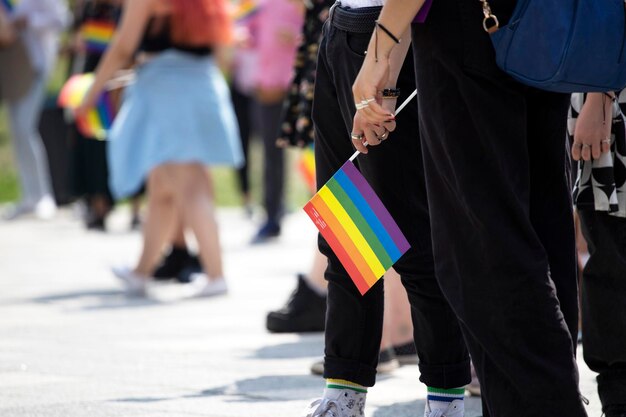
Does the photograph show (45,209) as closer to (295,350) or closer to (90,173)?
(90,173)

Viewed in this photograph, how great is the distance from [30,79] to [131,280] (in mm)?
5652

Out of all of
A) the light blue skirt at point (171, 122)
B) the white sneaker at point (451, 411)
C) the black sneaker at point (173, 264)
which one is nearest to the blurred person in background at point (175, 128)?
the light blue skirt at point (171, 122)

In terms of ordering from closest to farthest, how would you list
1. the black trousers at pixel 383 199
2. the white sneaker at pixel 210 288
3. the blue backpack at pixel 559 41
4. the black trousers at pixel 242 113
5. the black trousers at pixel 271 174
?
the blue backpack at pixel 559 41, the black trousers at pixel 383 199, the white sneaker at pixel 210 288, the black trousers at pixel 271 174, the black trousers at pixel 242 113

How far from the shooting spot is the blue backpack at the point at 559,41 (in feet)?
9.53

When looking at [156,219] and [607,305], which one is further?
[156,219]

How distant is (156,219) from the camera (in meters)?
8.05

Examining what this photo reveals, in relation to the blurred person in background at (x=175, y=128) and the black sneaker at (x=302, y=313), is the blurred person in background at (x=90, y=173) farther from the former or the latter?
the black sneaker at (x=302, y=313)

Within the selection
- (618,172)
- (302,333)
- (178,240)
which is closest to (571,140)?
(618,172)

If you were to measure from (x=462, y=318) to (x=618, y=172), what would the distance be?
1062mm

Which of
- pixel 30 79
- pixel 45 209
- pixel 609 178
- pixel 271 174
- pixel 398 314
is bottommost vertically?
pixel 45 209

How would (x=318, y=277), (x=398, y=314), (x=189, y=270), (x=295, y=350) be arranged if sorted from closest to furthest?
(x=398, y=314) < (x=295, y=350) < (x=318, y=277) < (x=189, y=270)

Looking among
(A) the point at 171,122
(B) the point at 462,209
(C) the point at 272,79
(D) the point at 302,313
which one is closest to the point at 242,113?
(C) the point at 272,79

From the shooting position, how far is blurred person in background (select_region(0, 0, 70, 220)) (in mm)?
12859

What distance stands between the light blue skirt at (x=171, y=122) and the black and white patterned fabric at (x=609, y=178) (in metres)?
4.24
